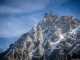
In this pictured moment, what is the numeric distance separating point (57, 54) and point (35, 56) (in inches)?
1347

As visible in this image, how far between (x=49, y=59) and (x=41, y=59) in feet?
43.0

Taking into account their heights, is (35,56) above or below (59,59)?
above

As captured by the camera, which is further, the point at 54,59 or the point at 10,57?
the point at 10,57

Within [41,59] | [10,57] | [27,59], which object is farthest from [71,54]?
[10,57]

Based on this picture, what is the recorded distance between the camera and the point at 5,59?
19825cm

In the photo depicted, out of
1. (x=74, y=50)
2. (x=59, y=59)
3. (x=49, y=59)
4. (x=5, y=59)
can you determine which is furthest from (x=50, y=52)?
(x=5, y=59)

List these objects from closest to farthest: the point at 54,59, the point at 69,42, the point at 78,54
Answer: the point at 78,54
the point at 54,59
the point at 69,42

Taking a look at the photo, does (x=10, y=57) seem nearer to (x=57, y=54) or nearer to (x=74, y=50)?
(x=57, y=54)

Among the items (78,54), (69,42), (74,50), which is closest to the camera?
(78,54)

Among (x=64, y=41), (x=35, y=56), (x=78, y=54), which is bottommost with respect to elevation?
(x=78, y=54)

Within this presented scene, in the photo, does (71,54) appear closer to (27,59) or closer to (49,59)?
(49,59)

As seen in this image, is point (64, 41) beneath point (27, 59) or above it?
above

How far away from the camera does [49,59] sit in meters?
185

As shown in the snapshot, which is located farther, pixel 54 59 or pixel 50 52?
pixel 50 52
